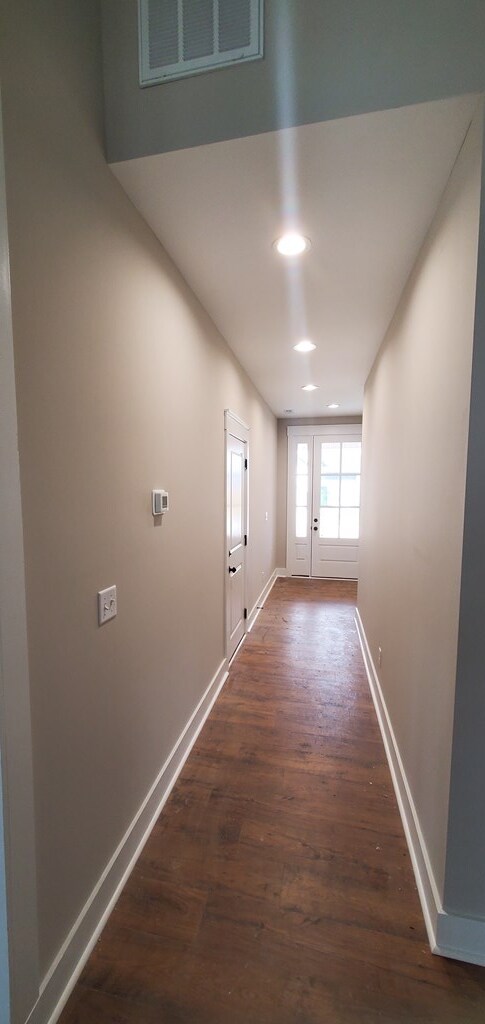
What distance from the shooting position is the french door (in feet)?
18.4

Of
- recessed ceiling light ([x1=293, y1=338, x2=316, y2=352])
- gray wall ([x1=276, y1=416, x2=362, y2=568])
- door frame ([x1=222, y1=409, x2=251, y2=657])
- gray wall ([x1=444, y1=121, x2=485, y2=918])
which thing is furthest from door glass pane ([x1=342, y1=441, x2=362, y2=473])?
gray wall ([x1=444, y1=121, x2=485, y2=918])

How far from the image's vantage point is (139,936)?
1.22 meters

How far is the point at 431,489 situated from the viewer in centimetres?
142

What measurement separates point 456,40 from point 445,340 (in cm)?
75

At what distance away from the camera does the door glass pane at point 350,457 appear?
18.3 feet

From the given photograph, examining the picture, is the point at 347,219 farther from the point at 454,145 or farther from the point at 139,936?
the point at 139,936

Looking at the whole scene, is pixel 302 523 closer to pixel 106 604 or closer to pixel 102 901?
pixel 106 604

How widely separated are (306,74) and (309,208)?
0.36 m

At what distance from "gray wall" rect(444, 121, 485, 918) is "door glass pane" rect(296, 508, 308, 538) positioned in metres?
4.78

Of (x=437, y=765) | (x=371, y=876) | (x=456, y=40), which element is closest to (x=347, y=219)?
(x=456, y=40)

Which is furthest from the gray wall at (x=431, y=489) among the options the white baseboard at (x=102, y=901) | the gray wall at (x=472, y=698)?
the white baseboard at (x=102, y=901)

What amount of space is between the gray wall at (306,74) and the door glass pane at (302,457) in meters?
4.73

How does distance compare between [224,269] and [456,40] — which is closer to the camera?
[456,40]

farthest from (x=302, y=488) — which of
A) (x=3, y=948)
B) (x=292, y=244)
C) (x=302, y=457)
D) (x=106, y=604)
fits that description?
(x=3, y=948)
